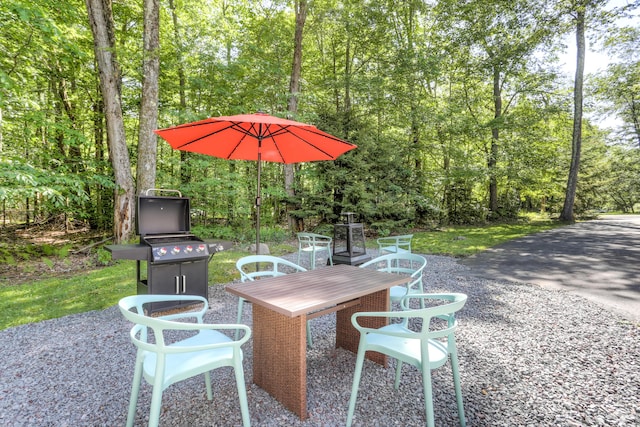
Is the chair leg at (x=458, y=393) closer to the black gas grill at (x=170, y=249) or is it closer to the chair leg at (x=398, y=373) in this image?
the chair leg at (x=398, y=373)

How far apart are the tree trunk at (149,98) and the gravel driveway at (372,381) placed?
3.20 metres

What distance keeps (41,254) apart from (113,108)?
3.39 metres

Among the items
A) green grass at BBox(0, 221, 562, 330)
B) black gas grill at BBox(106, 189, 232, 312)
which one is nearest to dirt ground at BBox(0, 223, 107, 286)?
green grass at BBox(0, 221, 562, 330)

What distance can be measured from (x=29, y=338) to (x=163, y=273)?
49.1 inches

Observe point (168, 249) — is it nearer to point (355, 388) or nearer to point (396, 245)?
point (355, 388)

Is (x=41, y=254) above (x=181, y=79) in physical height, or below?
below

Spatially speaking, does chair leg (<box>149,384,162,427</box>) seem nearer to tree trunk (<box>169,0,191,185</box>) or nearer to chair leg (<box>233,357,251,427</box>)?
chair leg (<box>233,357,251,427</box>)

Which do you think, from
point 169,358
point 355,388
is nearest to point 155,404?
point 169,358

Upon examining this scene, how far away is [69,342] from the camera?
2699 millimetres

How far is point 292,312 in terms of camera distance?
156 cm

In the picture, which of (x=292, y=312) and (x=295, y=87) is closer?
(x=292, y=312)

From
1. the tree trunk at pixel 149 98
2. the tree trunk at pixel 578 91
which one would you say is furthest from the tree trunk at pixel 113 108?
the tree trunk at pixel 578 91

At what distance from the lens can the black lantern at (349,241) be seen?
421cm

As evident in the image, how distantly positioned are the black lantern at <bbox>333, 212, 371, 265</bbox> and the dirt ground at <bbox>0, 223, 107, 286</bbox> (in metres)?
4.62
